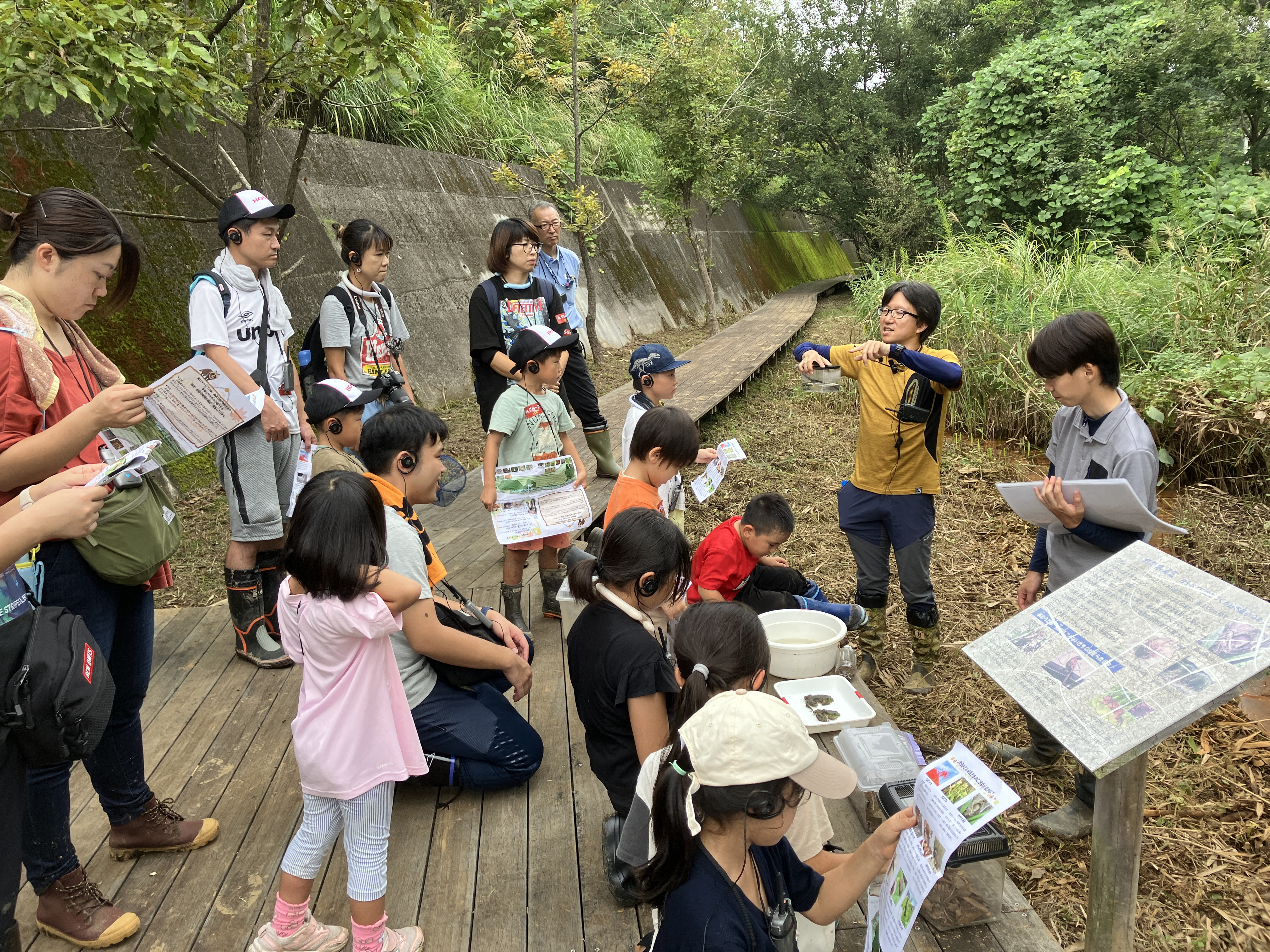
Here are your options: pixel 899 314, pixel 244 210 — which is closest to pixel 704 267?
pixel 899 314

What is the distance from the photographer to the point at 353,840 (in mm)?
1948

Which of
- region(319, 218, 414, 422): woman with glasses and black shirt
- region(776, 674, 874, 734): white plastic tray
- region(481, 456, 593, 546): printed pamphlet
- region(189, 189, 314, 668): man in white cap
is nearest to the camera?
region(776, 674, 874, 734): white plastic tray

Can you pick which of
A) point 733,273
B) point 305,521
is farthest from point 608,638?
point 733,273

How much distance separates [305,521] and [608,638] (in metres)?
0.78

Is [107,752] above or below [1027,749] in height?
above

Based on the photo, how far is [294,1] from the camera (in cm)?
416

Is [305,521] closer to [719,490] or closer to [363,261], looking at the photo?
[363,261]

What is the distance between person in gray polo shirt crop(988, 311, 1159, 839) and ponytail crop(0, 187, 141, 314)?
2.64m

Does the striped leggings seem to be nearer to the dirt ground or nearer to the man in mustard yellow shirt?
the dirt ground

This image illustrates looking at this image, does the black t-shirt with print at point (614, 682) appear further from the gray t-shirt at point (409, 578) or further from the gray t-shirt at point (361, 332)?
the gray t-shirt at point (361, 332)

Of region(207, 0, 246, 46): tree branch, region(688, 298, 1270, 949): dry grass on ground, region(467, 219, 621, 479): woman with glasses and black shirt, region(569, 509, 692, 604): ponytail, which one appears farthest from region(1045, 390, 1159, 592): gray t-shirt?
region(207, 0, 246, 46): tree branch

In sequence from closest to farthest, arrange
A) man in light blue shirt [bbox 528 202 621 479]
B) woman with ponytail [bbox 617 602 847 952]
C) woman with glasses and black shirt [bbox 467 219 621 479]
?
woman with ponytail [bbox 617 602 847 952]
woman with glasses and black shirt [bbox 467 219 621 479]
man in light blue shirt [bbox 528 202 621 479]

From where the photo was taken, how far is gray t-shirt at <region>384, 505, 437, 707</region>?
2.23m

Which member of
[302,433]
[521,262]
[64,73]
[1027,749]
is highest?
[64,73]
